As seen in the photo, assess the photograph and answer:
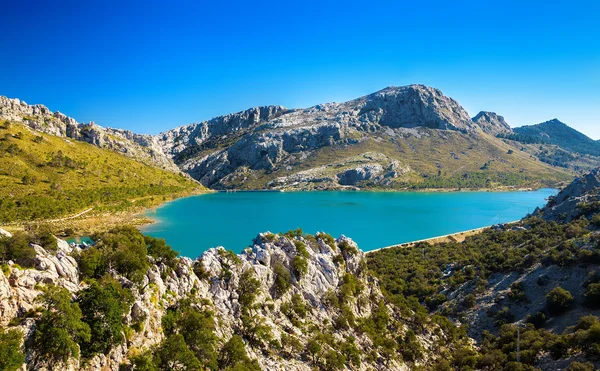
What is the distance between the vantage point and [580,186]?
113m

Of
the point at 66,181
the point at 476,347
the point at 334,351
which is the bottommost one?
the point at 476,347

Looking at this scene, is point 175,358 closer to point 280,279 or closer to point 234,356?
point 234,356

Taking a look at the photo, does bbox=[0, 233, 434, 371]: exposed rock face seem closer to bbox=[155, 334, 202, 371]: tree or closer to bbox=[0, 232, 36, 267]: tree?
bbox=[0, 232, 36, 267]: tree

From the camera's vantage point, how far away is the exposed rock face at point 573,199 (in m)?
96.1

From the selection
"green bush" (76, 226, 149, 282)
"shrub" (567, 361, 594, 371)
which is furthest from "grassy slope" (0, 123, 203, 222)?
"shrub" (567, 361, 594, 371)

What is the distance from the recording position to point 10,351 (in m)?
17.4

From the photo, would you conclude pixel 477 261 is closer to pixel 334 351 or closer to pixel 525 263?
pixel 525 263

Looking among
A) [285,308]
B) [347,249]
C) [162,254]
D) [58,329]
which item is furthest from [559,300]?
[58,329]

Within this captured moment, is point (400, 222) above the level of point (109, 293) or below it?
below

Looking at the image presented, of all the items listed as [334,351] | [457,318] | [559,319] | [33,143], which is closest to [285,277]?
[334,351]

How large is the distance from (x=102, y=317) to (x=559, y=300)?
6255 centimetres

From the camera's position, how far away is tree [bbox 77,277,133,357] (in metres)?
22.0

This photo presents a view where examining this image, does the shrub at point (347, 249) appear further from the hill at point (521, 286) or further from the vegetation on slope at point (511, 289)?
the vegetation on slope at point (511, 289)

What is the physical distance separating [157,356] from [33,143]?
18199 cm
